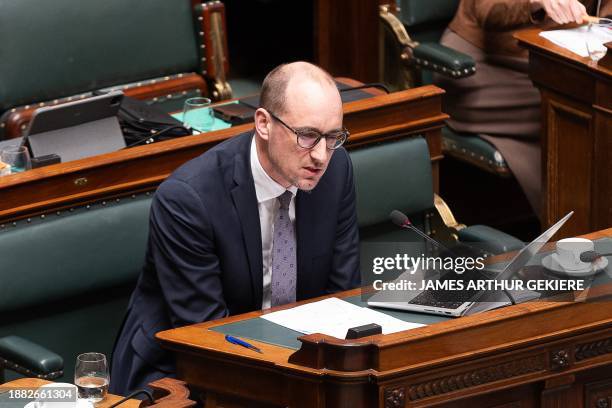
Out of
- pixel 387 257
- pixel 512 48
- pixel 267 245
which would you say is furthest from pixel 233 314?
pixel 512 48

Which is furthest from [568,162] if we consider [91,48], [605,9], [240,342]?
[240,342]

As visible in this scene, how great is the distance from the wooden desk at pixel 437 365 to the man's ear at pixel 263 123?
19.2 inches

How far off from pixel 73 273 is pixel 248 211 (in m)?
0.52

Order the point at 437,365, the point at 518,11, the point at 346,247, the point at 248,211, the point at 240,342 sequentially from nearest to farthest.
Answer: the point at 437,365, the point at 240,342, the point at 248,211, the point at 346,247, the point at 518,11

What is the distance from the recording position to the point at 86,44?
4.28 m

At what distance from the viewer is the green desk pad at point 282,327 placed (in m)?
2.54

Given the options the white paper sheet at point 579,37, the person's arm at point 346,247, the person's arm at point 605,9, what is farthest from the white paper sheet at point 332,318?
the person's arm at point 605,9

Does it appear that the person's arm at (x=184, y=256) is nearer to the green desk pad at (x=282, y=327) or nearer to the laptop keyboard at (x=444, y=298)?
the green desk pad at (x=282, y=327)

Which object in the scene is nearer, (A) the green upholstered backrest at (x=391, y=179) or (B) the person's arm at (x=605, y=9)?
(A) the green upholstered backrest at (x=391, y=179)

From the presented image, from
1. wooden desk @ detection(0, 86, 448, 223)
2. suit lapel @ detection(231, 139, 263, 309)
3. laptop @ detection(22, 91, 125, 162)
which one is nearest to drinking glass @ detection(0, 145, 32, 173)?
laptop @ detection(22, 91, 125, 162)

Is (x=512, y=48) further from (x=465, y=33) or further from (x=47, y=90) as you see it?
(x=47, y=90)

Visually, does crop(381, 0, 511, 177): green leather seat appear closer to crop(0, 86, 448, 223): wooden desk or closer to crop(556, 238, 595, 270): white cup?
crop(0, 86, 448, 223): wooden desk

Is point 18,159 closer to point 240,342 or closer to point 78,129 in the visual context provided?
point 78,129

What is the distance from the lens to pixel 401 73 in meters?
4.71
